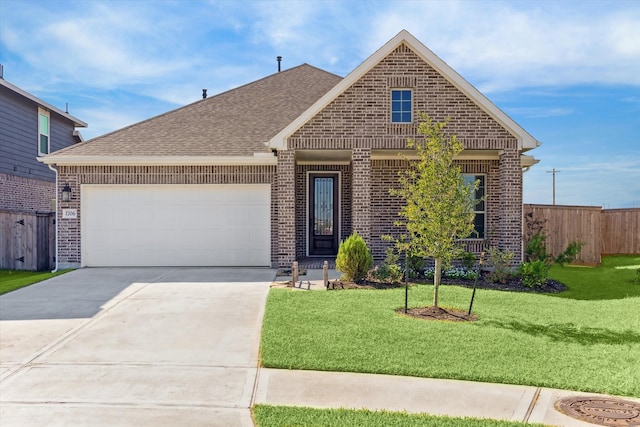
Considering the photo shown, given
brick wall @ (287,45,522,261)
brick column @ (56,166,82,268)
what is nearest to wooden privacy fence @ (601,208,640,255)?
brick wall @ (287,45,522,261)

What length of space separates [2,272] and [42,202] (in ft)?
22.1

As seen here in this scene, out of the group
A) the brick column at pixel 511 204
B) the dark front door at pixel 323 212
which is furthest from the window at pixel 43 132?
the brick column at pixel 511 204

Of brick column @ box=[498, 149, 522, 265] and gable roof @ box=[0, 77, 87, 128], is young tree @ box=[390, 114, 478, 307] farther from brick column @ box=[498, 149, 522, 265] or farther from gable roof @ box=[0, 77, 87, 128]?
gable roof @ box=[0, 77, 87, 128]

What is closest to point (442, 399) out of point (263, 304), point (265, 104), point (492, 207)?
point (263, 304)

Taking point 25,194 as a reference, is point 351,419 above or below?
below

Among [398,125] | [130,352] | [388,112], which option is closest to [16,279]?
[130,352]

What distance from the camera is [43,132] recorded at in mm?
22594

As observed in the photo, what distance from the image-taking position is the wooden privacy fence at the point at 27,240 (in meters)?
16.1

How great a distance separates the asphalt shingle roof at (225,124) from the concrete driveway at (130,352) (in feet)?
15.0

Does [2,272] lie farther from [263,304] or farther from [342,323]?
[342,323]

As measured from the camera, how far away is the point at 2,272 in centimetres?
1596

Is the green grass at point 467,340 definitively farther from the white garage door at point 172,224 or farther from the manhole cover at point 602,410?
the white garage door at point 172,224

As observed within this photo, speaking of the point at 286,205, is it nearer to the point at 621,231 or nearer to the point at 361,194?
the point at 361,194

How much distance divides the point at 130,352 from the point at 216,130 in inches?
407
